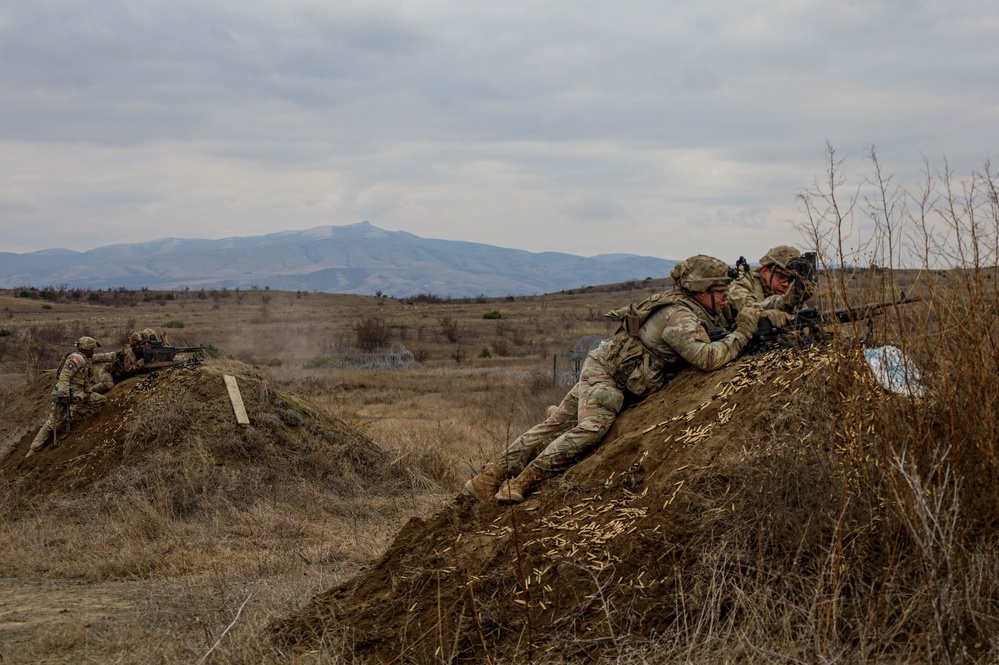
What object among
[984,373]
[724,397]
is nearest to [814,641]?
[984,373]

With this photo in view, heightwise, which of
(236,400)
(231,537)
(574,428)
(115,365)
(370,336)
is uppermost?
(574,428)

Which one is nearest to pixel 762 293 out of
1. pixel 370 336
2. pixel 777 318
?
pixel 777 318

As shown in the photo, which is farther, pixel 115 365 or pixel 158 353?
pixel 158 353

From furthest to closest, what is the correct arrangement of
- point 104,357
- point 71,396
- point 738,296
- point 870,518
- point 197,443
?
point 104,357 < point 71,396 < point 197,443 < point 738,296 < point 870,518

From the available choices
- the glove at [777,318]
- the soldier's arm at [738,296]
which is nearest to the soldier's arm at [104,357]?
the soldier's arm at [738,296]

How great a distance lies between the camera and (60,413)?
13055 mm

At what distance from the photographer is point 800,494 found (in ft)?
14.1

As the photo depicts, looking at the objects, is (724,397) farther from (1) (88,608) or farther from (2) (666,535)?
(1) (88,608)

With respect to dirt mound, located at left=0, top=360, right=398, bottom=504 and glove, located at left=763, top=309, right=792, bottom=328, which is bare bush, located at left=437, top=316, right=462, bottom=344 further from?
glove, located at left=763, top=309, right=792, bottom=328

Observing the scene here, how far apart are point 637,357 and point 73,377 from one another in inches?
382

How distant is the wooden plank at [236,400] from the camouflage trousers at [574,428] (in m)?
6.84

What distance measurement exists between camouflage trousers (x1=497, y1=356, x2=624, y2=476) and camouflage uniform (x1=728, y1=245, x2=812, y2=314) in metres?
1.63

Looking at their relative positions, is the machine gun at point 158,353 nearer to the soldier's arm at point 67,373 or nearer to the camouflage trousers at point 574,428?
the soldier's arm at point 67,373

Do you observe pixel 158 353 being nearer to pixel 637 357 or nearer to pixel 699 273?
pixel 637 357
